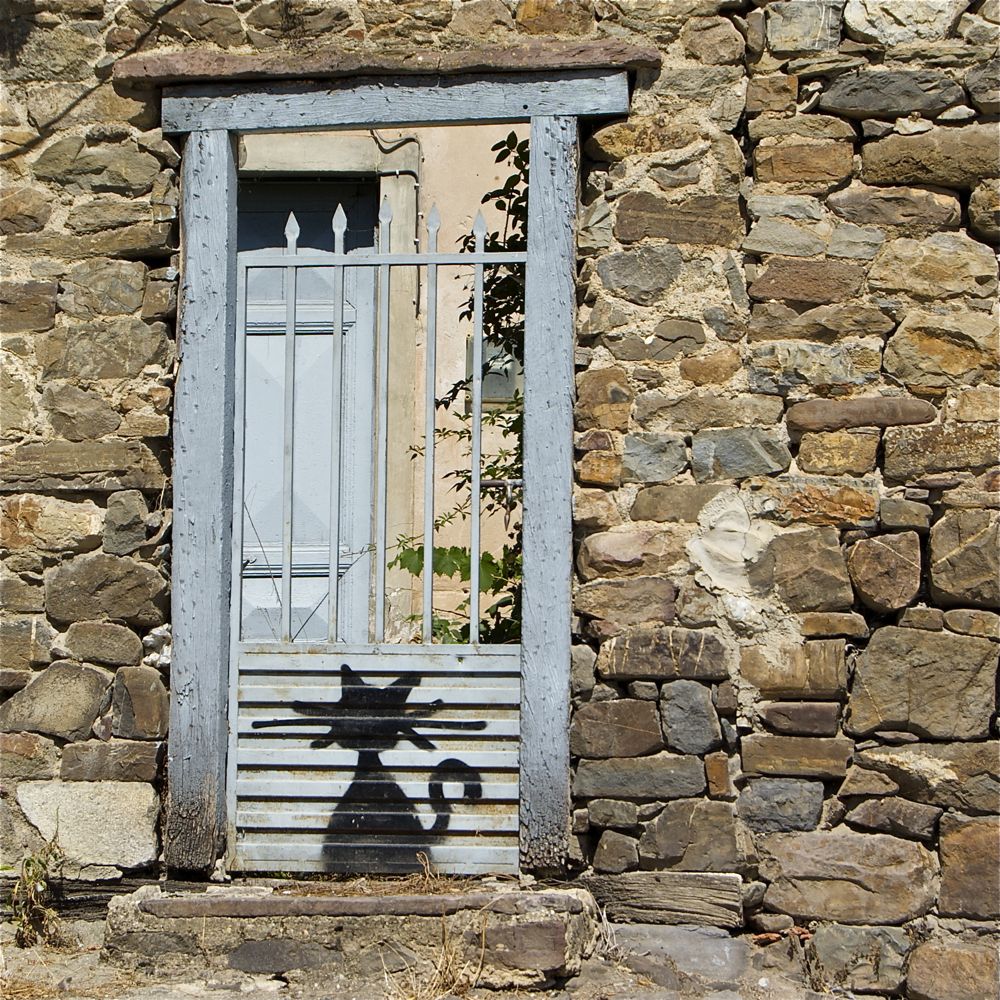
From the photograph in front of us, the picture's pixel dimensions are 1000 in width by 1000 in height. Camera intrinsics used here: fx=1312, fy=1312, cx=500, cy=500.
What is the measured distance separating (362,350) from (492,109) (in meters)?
1.59

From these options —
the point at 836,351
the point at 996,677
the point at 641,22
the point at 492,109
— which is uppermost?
the point at 641,22

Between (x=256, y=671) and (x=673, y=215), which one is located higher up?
(x=673, y=215)

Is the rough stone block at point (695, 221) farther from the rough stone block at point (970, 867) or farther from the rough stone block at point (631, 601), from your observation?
the rough stone block at point (970, 867)

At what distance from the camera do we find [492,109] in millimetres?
3617

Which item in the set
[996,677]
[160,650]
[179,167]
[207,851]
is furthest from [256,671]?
[996,677]

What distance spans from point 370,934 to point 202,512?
4.03ft

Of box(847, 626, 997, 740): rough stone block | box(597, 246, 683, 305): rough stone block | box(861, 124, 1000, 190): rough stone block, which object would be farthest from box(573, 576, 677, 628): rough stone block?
box(861, 124, 1000, 190): rough stone block

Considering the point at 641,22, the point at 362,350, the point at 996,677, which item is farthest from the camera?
the point at 362,350

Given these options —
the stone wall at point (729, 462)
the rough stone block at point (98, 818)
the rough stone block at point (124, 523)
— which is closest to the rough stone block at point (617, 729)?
the stone wall at point (729, 462)

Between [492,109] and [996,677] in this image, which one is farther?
[492,109]

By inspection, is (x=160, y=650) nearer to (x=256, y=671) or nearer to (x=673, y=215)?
(x=256, y=671)

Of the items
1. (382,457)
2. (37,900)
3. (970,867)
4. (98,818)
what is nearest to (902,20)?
(382,457)

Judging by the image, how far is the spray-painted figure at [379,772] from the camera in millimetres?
3611

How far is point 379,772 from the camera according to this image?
364 centimetres
